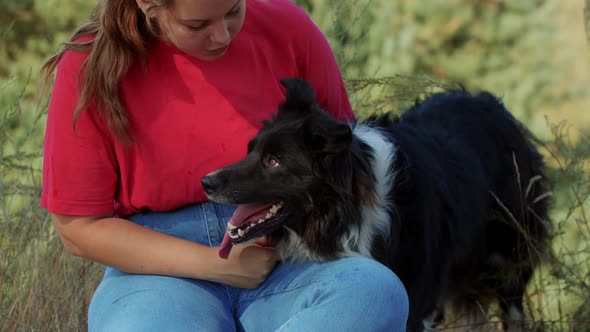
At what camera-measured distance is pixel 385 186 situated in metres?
3.14

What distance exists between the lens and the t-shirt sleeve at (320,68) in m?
3.21

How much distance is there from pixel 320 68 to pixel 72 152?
41.2 inches

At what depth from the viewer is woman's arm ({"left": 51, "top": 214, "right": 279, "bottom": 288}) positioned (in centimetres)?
282

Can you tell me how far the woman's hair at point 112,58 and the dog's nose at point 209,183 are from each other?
323mm

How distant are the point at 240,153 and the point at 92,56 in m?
0.66

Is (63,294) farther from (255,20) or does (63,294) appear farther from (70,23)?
(70,23)

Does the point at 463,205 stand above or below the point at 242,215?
below

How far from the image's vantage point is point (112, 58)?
2.81 metres

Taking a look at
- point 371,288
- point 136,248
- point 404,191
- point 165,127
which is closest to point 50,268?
point 136,248

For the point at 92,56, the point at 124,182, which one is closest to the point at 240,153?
the point at 124,182

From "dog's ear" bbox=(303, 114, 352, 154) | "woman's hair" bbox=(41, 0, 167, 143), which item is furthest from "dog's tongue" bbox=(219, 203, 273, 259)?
"woman's hair" bbox=(41, 0, 167, 143)

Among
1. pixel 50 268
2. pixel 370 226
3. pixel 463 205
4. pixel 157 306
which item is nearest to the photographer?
pixel 157 306

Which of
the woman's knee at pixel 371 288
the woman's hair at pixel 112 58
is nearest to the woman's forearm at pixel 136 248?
the woman's hair at pixel 112 58

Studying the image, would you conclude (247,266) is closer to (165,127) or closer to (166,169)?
(166,169)
